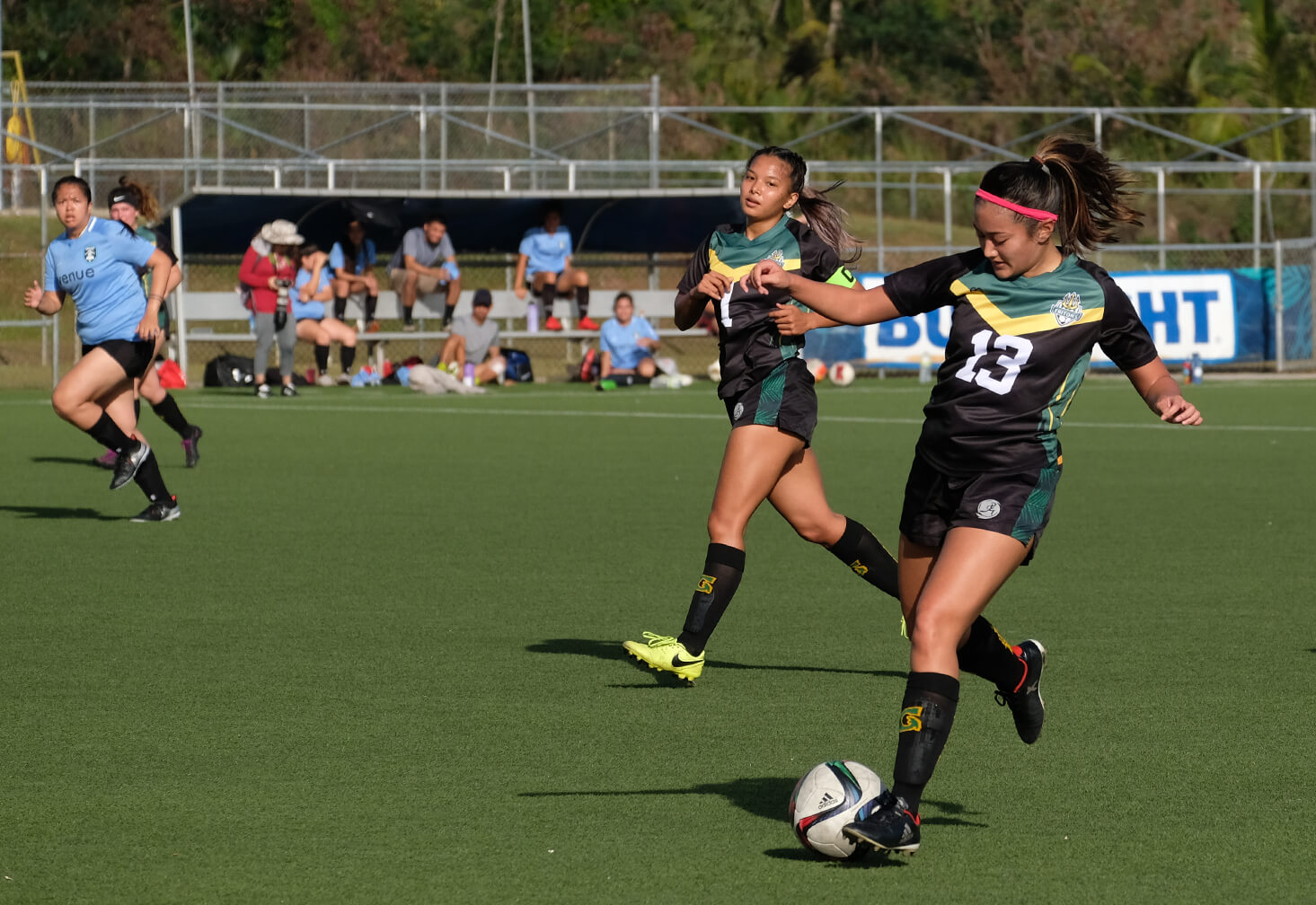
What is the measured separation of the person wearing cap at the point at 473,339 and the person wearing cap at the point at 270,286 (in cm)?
211

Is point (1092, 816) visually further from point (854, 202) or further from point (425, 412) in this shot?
point (854, 202)

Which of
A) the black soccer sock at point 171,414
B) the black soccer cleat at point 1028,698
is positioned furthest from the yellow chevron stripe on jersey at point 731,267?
the black soccer sock at point 171,414

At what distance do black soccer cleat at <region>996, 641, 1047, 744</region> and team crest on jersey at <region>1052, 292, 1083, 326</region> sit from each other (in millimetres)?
998

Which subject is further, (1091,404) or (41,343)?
(41,343)

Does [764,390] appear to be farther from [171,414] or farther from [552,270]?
[552,270]

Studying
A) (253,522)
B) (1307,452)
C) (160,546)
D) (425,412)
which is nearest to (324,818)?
(160,546)

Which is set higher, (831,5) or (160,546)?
(831,5)

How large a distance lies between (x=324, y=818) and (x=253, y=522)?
671 cm

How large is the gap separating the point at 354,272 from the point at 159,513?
49.1 feet

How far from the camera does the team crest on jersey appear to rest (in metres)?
4.80

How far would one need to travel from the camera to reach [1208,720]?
19.6 feet

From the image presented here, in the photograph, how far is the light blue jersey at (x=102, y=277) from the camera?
11.4 metres

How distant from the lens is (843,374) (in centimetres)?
2486

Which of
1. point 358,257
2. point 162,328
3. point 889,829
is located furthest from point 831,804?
point 358,257
